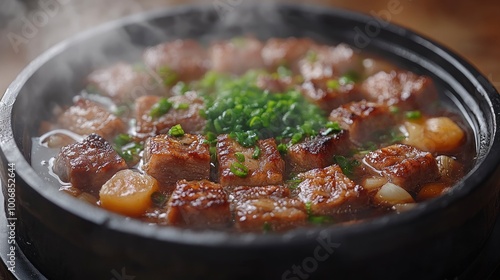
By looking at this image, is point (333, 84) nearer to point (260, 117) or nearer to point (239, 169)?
point (260, 117)

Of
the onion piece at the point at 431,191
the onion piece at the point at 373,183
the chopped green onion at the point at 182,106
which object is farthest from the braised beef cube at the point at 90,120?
the onion piece at the point at 431,191

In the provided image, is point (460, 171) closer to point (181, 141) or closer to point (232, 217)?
point (232, 217)

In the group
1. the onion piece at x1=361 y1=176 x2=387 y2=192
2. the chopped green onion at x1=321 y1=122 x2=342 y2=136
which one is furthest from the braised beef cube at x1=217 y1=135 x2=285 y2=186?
the onion piece at x1=361 y1=176 x2=387 y2=192

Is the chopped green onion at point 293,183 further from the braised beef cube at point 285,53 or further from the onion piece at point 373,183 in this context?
the braised beef cube at point 285,53

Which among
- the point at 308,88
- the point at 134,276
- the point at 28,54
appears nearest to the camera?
the point at 134,276

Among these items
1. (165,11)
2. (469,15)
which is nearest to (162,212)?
(165,11)

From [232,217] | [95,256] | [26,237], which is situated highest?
[232,217]
